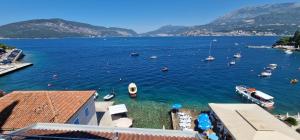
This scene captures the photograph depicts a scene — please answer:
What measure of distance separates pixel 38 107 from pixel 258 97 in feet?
139

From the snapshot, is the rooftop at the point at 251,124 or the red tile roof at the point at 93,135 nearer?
the red tile roof at the point at 93,135

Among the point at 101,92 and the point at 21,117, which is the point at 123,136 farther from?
the point at 101,92

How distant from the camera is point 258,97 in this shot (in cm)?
4706

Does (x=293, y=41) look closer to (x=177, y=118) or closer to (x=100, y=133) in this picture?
(x=177, y=118)

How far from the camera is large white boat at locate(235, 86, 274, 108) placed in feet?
147

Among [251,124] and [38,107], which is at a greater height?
[38,107]

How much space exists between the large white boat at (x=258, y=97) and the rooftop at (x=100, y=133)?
37149 mm

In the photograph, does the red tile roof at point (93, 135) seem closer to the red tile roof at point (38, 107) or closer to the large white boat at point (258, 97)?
the red tile roof at point (38, 107)

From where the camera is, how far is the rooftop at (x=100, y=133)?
14.1m

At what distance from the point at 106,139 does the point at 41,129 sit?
19.1ft

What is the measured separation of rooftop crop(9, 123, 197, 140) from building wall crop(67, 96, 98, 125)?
7.39 m

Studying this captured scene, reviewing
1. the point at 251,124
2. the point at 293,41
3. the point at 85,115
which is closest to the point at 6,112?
the point at 85,115

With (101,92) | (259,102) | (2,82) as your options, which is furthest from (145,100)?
(2,82)

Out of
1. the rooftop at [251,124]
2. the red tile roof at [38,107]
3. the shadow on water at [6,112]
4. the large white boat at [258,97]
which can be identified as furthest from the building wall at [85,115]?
the large white boat at [258,97]
